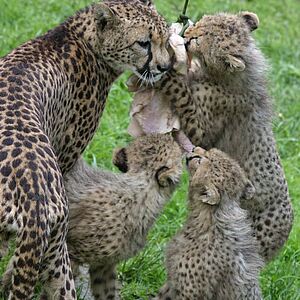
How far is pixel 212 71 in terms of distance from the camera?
566cm

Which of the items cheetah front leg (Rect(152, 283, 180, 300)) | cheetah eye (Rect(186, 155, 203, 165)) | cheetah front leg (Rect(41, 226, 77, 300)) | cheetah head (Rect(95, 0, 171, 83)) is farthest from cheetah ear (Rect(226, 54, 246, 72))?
cheetah front leg (Rect(41, 226, 77, 300))

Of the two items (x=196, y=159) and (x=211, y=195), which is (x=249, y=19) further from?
(x=211, y=195)

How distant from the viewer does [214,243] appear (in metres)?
5.12

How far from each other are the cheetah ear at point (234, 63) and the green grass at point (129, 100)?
758 millimetres

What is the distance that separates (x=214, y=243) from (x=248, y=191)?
35 cm

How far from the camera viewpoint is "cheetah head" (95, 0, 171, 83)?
5.07 metres

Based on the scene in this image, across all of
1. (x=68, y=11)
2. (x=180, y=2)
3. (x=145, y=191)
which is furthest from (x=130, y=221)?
(x=180, y=2)

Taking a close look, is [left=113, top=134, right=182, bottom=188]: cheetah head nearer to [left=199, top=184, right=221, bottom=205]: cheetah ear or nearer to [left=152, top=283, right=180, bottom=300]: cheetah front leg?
[left=199, top=184, right=221, bottom=205]: cheetah ear

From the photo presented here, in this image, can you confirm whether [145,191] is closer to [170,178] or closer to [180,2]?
[170,178]

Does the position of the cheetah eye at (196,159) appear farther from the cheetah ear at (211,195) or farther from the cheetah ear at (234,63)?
the cheetah ear at (234,63)

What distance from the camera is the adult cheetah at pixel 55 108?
13.3 feet

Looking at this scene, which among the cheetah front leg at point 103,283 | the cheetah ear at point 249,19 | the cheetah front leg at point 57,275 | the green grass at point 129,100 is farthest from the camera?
the green grass at point 129,100

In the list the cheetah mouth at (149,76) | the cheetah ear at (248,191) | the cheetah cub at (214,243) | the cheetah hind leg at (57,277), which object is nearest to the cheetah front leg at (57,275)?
the cheetah hind leg at (57,277)

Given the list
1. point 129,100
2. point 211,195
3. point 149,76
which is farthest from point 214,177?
point 129,100
